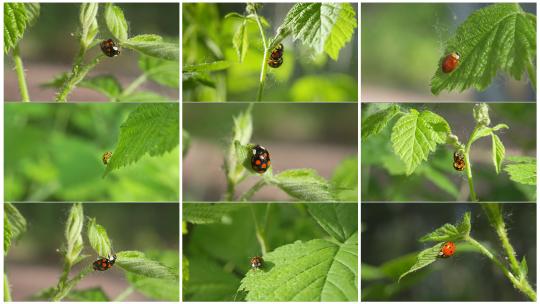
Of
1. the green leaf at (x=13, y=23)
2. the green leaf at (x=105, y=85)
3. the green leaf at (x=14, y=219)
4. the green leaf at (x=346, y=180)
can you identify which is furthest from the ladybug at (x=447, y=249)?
the green leaf at (x=13, y=23)

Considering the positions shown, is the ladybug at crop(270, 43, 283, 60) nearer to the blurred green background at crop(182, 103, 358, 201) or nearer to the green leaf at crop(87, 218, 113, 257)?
the blurred green background at crop(182, 103, 358, 201)

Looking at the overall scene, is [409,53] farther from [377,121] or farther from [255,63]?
[255,63]

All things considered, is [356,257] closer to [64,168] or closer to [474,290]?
[474,290]

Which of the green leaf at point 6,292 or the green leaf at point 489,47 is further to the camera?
the green leaf at point 6,292

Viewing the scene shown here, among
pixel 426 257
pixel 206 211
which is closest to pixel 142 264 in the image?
pixel 206 211

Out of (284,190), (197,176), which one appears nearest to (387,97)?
(284,190)

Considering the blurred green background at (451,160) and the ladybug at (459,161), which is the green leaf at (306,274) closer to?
the blurred green background at (451,160)

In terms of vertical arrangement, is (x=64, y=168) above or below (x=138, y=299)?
above
